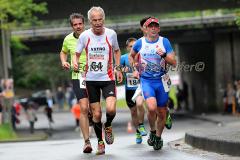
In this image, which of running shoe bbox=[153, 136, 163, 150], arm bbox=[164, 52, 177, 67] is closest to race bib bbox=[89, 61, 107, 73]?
arm bbox=[164, 52, 177, 67]

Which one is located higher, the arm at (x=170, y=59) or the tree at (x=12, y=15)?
the tree at (x=12, y=15)

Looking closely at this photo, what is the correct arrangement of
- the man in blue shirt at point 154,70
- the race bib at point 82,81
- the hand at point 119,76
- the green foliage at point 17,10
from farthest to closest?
the green foliage at point 17,10 → the race bib at point 82,81 → the man in blue shirt at point 154,70 → the hand at point 119,76

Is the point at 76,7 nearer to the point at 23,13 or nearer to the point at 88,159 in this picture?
the point at 23,13

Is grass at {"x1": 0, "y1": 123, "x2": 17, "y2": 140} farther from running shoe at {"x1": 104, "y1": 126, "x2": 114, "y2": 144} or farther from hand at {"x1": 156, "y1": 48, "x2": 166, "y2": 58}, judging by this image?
hand at {"x1": 156, "y1": 48, "x2": 166, "y2": 58}

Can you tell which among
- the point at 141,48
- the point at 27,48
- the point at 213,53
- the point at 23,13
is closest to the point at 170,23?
the point at 213,53

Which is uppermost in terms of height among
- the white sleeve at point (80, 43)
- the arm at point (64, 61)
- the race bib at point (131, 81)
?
the white sleeve at point (80, 43)

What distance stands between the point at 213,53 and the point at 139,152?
38.8 metres

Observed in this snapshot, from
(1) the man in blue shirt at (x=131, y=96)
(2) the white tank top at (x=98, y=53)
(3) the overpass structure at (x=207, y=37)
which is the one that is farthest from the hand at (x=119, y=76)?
(3) the overpass structure at (x=207, y=37)

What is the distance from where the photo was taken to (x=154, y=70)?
11938 mm

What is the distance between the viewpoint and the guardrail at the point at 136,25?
46456mm

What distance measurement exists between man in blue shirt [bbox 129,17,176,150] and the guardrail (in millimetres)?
33781

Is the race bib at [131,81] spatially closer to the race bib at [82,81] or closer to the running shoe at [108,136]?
the race bib at [82,81]

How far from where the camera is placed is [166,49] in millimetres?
11875

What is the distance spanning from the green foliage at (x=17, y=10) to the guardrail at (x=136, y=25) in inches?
358
